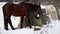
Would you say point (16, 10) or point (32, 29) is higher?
point (16, 10)

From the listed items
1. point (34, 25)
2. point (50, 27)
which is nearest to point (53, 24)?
point (50, 27)

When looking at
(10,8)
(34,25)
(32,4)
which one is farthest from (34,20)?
(10,8)

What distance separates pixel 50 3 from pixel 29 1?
8.0 inches

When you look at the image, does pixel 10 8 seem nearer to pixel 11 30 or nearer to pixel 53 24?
pixel 11 30

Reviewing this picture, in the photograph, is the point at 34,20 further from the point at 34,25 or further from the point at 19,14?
the point at 19,14

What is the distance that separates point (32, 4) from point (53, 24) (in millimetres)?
282

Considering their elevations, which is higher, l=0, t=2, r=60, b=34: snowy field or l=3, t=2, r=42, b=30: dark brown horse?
l=3, t=2, r=42, b=30: dark brown horse

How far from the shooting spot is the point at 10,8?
5.53ft

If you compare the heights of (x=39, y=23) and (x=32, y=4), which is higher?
(x=32, y=4)

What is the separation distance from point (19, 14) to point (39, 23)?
8.3 inches

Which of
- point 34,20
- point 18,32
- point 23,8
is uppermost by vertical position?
point 23,8

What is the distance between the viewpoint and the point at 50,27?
1.70 metres

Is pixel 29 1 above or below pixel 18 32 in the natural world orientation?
above

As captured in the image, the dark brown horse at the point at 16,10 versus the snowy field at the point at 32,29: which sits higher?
the dark brown horse at the point at 16,10
